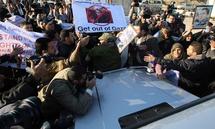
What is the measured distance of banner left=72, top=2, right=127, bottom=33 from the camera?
525 cm

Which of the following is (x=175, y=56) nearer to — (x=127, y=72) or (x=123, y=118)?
(x=127, y=72)

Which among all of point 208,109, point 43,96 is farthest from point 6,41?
point 208,109

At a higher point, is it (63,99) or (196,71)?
(63,99)

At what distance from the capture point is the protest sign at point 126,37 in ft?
14.4

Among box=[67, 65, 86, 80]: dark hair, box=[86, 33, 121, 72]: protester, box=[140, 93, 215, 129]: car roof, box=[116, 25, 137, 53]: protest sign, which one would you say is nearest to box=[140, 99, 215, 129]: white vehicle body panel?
box=[140, 93, 215, 129]: car roof

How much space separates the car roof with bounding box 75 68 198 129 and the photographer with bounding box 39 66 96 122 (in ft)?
0.34

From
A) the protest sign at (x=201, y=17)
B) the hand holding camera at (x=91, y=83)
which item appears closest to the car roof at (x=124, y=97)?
the hand holding camera at (x=91, y=83)

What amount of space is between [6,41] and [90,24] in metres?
1.32

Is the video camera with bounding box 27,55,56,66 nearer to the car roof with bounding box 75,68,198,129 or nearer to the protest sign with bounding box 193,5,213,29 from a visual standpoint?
the car roof with bounding box 75,68,198,129

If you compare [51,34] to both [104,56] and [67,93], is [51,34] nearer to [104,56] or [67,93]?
[104,56]

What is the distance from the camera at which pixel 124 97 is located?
9.53 ft

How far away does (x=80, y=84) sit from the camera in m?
3.37

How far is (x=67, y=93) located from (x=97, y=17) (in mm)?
2675

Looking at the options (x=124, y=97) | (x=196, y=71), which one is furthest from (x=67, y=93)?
(x=196, y=71)
